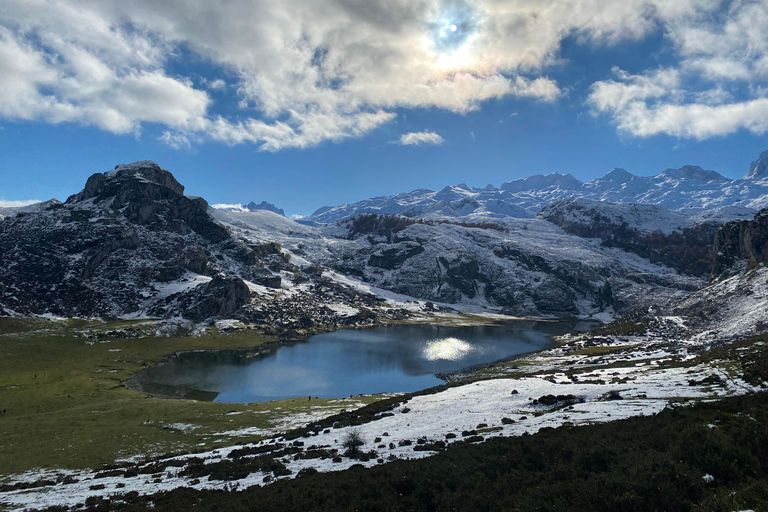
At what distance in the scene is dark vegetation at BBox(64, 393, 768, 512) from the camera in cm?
1448

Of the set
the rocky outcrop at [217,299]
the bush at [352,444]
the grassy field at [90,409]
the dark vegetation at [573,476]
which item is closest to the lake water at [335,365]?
the grassy field at [90,409]

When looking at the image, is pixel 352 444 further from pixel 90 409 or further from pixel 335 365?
pixel 335 365

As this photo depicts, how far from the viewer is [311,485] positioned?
78.2 feet

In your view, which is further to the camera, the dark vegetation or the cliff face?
the cliff face

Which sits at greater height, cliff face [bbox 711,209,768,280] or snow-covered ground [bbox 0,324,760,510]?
cliff face [bbox 711,209,768,280]

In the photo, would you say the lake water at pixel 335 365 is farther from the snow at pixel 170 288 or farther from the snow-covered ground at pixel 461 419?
the snow at pixel 170 288

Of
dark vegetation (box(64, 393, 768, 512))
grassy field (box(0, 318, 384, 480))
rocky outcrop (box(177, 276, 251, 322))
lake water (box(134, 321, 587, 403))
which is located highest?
rocky outcrop (box(177, 276, 251, 322))

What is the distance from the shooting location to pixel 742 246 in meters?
145

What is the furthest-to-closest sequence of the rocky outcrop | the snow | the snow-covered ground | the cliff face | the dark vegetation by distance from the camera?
1. the snow
2. the rocky outcrop
3. the cliff face
4. the snow-covered ground
5. the dark vegetation

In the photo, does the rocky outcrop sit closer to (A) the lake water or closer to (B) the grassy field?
(B) the grassy field

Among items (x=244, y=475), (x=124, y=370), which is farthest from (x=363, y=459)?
(x=124, y=370)

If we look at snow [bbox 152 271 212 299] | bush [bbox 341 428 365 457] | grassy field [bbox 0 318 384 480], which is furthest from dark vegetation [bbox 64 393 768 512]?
snow [bbox 152 271 212 299]

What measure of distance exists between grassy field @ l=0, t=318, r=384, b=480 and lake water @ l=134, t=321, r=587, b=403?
39.4 ft

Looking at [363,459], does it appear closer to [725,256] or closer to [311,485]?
[311,485]
